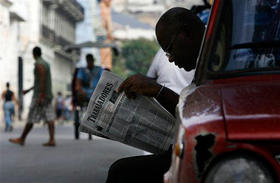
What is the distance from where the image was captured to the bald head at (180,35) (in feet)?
13.2

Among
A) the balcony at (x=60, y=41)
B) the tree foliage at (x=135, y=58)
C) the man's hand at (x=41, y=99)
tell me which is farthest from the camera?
the tree foliage at (x=135, y=58)

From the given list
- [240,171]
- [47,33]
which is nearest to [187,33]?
[240,171]

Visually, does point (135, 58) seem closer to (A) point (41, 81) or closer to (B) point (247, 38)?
(A) point (41, 81)

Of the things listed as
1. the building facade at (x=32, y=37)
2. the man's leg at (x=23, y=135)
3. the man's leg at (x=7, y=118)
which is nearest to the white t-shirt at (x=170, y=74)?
the man's leg at (x=23, y=135)

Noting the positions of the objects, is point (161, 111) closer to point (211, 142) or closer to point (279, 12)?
point (279, 12)

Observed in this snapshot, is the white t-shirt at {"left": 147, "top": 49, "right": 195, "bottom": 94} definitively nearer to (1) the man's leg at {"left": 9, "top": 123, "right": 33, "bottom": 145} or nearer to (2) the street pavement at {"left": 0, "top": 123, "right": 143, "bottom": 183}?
(2) the street pavement at {"left": 0, "top": 123, "right": 143, "bottom": 183}

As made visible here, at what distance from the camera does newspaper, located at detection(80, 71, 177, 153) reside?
13.0 feet

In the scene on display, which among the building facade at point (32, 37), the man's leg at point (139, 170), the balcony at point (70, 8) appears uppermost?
the balcony at point (70, 8)

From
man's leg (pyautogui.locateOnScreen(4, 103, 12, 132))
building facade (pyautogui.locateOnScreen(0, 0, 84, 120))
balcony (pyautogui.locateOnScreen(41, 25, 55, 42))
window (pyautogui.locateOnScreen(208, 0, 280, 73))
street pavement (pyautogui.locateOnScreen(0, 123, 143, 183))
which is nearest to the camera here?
window (pyautogui.locateOnScreen(208, 0, 280, 73))

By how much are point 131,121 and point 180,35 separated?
1.61ft

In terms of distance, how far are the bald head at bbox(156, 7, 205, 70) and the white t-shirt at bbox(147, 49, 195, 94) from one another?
246 centimetres

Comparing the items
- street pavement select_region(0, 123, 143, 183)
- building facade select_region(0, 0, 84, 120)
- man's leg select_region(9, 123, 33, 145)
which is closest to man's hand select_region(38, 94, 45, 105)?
man's leg select_region(9, 123, 33, 145)

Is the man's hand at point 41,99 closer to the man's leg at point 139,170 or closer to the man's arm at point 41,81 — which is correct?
the man's arm at point 41,81

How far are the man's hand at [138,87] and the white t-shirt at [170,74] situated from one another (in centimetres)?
259
